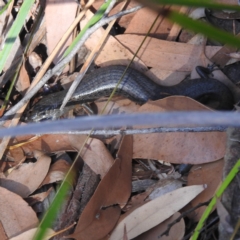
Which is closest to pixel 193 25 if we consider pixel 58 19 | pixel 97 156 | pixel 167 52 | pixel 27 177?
pixel 97 156

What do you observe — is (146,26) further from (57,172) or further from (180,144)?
(57,172)

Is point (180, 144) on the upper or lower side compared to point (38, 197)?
upper

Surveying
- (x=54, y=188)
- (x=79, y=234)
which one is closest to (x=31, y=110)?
(x=54, y=188)

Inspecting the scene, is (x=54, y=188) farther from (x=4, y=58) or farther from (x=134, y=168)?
(x=4, y=58)

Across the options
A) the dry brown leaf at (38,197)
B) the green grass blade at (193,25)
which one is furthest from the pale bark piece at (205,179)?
the green grass blade at (193,25)

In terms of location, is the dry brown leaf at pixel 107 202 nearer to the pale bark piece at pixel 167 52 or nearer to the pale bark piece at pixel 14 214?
the pale bark piece at pixel 14 214
